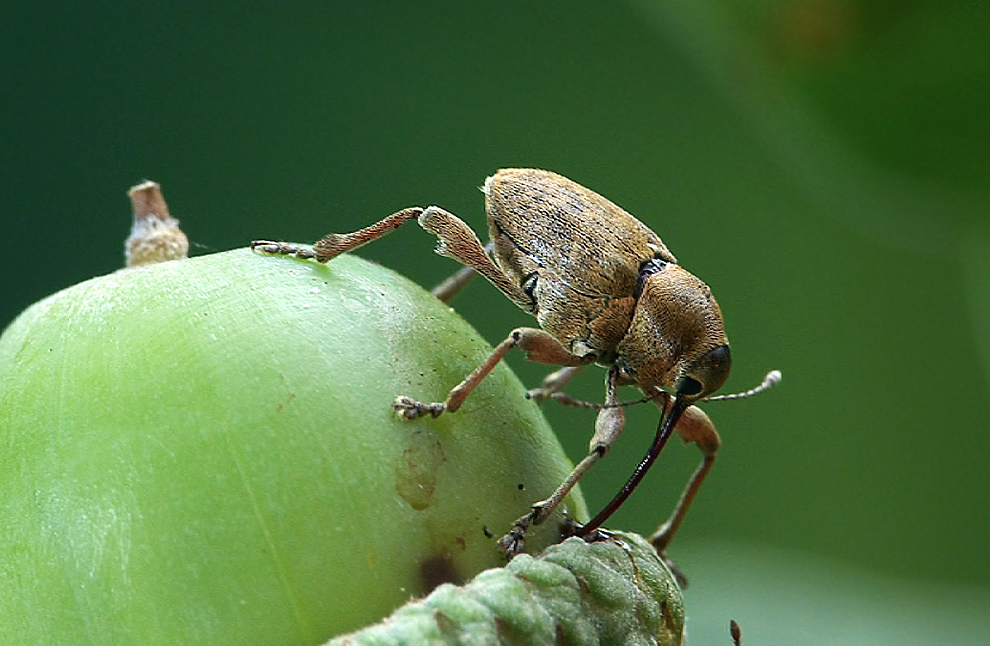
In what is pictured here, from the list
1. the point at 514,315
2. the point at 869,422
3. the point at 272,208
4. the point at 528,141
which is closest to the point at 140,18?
the point at 272,208

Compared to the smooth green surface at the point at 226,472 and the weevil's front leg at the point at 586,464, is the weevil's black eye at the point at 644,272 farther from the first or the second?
the smooth green surface at the point at 226,472

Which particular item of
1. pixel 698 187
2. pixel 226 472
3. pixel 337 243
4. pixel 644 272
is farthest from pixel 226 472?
pixel 698 187

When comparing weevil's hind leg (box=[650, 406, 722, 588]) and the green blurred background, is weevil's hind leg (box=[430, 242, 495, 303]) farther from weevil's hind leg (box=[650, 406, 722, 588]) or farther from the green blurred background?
weevil's hind leg (box=[650, 406, 722, 588])

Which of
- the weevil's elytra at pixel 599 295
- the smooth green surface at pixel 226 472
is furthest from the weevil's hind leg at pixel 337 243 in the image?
the smooth green surface at pixel 226 472

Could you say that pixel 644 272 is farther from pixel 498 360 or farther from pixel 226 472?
pixel 226 472

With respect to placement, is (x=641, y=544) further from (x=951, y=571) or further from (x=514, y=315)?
(x=514, y=315)
